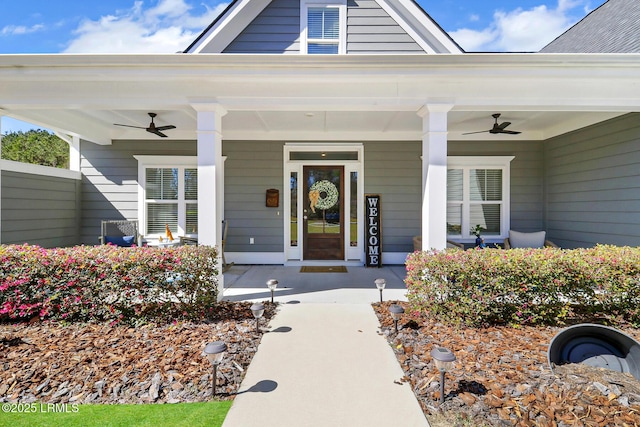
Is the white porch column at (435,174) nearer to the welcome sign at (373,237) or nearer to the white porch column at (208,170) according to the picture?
the welcome sign at (373,237)

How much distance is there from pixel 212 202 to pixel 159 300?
1.35 metres

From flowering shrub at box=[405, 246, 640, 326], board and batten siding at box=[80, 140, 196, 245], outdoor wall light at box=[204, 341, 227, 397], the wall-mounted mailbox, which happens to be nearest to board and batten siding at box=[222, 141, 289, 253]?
the wall-mounted mailbox

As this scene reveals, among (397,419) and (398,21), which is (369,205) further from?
(397,419)

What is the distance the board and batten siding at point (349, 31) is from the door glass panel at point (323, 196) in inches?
96.4

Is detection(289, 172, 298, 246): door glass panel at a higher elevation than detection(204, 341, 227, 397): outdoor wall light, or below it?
higher

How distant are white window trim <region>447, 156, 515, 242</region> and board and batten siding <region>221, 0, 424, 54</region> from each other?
95.6 inches

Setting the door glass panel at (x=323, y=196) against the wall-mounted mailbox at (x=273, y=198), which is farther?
the door glass panel at (x=323, y=196)

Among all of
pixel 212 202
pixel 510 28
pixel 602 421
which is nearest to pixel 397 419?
pixel 602 421

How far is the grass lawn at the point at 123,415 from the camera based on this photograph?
191 cm

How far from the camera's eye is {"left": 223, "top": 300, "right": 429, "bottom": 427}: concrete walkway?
1965 mm

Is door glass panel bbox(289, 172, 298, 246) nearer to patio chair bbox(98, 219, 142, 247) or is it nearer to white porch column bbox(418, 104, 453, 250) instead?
patio chair bbox(98, 219, 142, 247)

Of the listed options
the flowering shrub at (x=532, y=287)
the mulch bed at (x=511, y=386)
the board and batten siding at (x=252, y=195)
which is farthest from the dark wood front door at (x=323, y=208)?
the mulch bed at (x=511, y=386)

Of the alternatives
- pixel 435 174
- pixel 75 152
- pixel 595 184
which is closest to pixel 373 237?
pixel 435 174

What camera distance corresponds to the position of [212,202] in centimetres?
414
